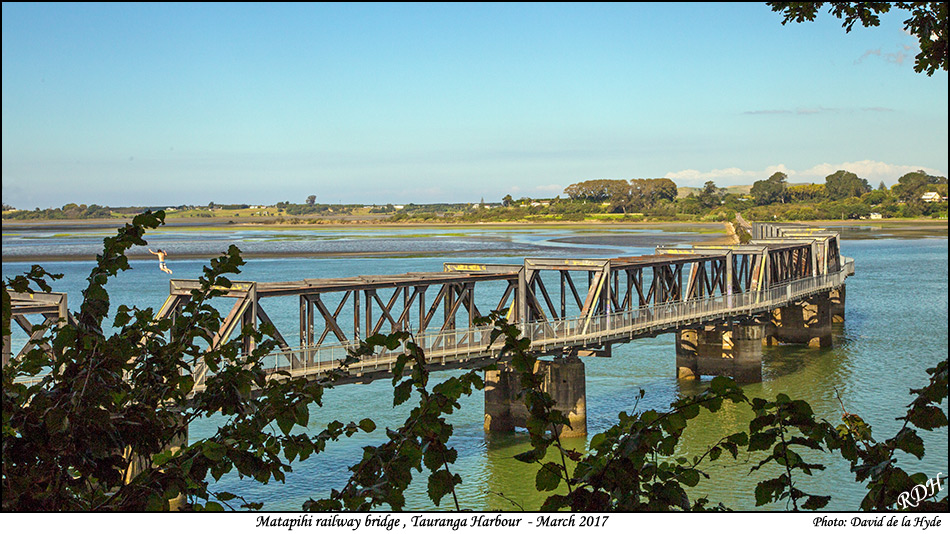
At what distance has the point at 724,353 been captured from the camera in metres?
47.8

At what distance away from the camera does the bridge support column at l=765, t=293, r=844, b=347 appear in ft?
200

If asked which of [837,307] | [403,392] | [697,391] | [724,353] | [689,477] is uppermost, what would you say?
[403,392]

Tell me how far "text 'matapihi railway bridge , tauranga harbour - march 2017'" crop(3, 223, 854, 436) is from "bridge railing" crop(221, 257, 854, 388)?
0.21 ft

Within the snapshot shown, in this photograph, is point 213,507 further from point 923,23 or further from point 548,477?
point 923,23

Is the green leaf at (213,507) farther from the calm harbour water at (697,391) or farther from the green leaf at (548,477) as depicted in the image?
the green leaf at (548,477)

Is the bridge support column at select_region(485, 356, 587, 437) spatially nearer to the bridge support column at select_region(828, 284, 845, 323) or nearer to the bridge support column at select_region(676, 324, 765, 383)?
the bridge support column at select_region(676, 324, 765, 383)

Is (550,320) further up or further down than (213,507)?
further down

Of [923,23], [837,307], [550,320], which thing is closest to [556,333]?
[550,320]

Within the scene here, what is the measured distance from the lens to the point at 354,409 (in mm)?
38688

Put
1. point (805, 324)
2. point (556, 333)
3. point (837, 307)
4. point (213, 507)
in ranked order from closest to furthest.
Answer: point (213, 507) < point (556, 333) < point (805, 324) < point (837, 307)

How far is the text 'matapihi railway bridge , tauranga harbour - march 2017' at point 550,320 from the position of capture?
28.1 meters

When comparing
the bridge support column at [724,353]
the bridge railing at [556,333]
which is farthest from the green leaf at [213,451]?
the bridge support column at [724,353]

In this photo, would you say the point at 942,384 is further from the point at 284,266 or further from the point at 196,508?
the point at 284,266

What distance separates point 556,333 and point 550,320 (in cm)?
358
